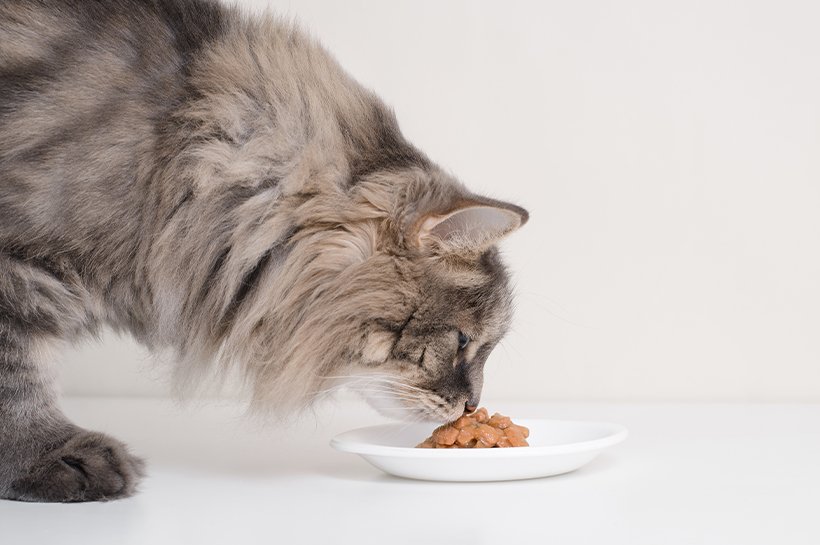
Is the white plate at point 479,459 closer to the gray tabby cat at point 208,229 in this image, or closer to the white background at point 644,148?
the gray tabby cat at point 208,229

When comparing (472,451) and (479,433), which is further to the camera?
(479,433)

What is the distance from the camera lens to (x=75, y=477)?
1.83 metres

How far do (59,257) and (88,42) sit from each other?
1.45ft

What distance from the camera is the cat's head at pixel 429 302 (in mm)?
1927

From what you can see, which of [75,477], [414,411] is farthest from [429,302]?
[75,477]

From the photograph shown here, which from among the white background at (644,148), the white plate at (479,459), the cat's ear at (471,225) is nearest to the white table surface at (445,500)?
the white plate at (479,459)

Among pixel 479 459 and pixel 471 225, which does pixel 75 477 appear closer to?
pixel 479 459

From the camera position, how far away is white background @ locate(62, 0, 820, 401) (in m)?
3.37

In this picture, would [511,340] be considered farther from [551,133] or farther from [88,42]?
[88,42]

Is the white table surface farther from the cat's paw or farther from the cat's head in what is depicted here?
the cat's head

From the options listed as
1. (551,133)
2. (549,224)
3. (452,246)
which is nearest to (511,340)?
(549,224)

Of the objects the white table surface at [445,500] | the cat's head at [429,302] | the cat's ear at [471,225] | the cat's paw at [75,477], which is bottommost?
the cat's paw at [75,477]

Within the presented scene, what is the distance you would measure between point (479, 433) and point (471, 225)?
454 millimetres

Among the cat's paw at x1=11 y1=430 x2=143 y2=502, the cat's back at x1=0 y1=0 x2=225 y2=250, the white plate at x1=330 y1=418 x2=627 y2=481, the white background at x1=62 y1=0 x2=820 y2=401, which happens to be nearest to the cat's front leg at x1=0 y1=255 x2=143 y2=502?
the cat's paw at x1=11 y1=430 x2=143 y2=502
